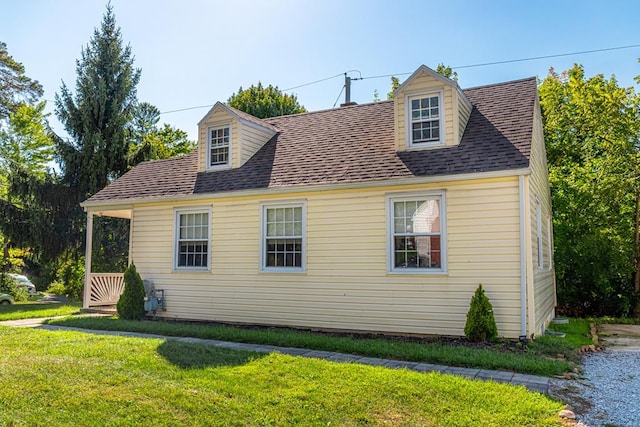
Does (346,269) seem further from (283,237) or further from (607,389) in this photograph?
(607,389)

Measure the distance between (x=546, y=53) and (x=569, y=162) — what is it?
13.6 feet

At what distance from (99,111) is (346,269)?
14.8m

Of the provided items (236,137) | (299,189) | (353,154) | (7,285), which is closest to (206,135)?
(236,137)

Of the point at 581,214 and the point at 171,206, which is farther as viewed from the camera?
the point at 581,214

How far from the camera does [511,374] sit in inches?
236

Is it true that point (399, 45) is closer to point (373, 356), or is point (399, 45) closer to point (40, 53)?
point (373, 356)

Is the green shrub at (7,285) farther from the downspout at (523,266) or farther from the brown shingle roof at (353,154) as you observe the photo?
A: the downspout at (523,266)

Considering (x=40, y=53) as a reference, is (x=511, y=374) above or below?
below

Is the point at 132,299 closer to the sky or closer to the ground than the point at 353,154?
closer to the ground

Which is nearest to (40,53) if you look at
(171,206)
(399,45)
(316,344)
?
(171,206)

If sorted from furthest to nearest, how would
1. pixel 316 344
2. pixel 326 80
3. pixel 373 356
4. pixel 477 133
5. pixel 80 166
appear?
pixel 326 80 → pixel 80 166 → pixel 477 133 → pixel 316 344 → pixel 373 356

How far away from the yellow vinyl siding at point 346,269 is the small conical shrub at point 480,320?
28 cm

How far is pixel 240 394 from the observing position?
16.0ft

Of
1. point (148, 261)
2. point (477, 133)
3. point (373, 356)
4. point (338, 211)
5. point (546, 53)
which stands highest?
point (546, 53)
